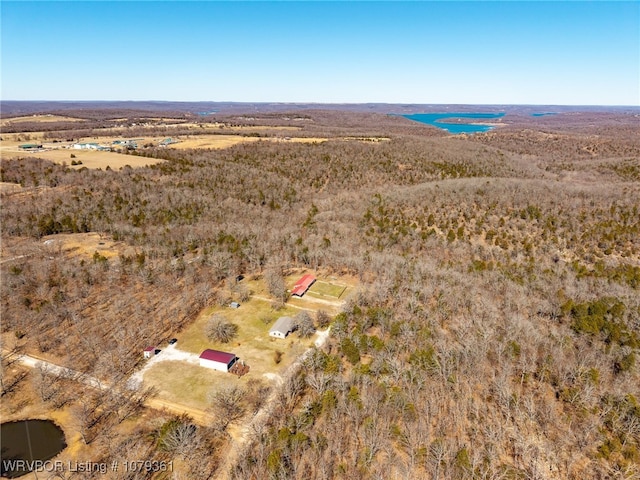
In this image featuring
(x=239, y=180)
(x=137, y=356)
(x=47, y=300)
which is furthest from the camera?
(x=239, y=180)

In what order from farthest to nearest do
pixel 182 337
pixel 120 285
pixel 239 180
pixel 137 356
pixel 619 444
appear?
pixel 239 180 < pixel 120 285 < pixel 182 337 < pixel 137 356 < pixel 619 444

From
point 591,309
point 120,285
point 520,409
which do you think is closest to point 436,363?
point 520,409

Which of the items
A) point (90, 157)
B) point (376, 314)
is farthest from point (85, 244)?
point (90, 157)

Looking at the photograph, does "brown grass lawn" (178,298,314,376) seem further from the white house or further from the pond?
the white house

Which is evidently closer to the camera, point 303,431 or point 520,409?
point 303,431

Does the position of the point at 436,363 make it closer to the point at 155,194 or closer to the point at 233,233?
the point at 233,233

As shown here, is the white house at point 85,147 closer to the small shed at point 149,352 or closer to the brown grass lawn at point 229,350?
the brown grass lawn at point 229,350

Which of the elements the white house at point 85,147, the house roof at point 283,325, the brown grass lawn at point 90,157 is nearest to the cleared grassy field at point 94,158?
the brown grass lawn at point 90,157
